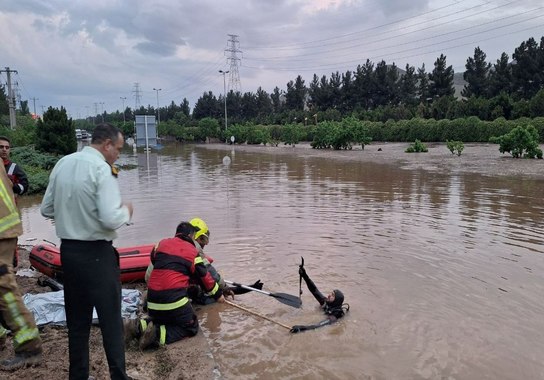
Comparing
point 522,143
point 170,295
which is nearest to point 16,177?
point 170,295

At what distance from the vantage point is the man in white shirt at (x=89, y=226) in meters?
2.82

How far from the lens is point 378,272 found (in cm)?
707

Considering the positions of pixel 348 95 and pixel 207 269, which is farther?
pixel 348 95

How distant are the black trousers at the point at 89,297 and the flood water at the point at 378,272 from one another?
1.45 m

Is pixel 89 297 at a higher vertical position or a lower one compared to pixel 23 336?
higher

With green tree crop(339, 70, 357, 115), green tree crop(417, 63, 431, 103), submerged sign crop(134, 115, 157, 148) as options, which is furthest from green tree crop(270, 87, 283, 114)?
submerged sign crop(134, 115, 157, 148)

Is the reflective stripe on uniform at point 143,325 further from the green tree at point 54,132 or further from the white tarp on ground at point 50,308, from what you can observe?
the green tree at point 54,132

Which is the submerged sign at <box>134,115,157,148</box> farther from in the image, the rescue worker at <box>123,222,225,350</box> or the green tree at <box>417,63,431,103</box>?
the green tree at <box>417,63,431,103</box>

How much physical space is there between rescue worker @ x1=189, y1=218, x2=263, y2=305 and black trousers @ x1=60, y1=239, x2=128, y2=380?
1.85 m

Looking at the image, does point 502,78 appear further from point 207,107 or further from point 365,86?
point 207,107

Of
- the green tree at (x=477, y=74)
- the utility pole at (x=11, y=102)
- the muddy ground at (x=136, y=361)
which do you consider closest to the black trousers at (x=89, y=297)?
the muddy ground at (x=136, y=361)

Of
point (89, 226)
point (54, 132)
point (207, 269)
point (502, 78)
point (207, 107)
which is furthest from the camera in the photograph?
point (207, 107)

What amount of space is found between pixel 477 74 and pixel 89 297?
206 feet

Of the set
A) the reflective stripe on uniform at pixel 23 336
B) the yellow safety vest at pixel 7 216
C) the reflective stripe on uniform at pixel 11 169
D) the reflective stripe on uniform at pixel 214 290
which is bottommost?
the reflective stripe on uniform at pixel 214 290
